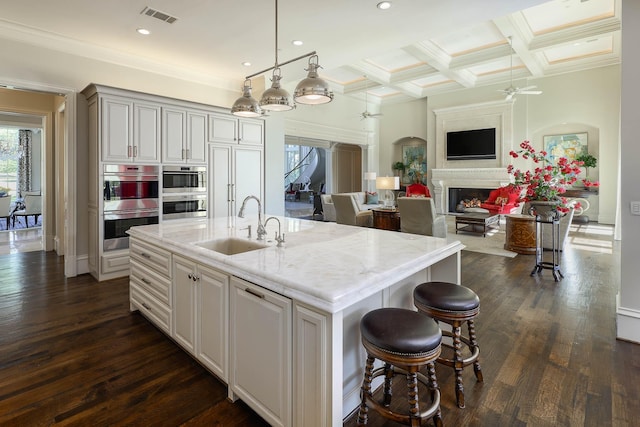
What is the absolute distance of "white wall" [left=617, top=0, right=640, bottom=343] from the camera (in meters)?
2.52

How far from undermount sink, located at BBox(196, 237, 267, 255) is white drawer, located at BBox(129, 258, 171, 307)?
0.39 m

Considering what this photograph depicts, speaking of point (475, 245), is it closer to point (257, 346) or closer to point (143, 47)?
point (257, 346)

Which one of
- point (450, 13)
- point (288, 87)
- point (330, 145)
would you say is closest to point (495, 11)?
point (450, 13)

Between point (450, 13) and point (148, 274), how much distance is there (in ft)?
13.6

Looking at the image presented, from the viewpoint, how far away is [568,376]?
2137 mm

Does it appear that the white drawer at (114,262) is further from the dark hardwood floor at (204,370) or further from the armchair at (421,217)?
the armchair at (421,217)

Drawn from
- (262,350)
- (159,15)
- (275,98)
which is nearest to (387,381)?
(262,350)

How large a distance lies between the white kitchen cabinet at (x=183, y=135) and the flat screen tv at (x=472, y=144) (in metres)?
7.89

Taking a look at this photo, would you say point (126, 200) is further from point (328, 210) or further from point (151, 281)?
point (328, 210)

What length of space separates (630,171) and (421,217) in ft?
10.9

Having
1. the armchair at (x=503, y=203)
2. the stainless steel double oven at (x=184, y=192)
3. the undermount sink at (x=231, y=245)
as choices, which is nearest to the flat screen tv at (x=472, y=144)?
the armchair at (x=503, y=203)

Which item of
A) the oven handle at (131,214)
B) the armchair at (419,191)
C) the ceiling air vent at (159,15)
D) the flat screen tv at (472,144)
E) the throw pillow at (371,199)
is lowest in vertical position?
the oven handle at (131,214)

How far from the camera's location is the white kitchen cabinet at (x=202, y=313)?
6.25ft

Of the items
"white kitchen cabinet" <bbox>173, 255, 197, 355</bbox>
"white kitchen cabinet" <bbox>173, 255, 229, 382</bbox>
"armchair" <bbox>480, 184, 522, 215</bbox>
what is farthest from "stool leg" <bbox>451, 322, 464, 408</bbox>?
"armchair" <bbox>480, 184, 522, 215</bbox>
